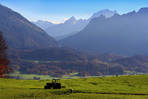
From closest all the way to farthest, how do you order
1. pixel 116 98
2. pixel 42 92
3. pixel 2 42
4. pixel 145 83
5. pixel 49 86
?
pixel 116 98
pixel 42 92
pixel 49 86
pixel 145 83
pixel 2 42

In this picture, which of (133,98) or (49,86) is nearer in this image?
(133,98)

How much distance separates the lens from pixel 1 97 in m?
40.8

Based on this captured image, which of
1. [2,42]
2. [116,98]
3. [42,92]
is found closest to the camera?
[116,98]

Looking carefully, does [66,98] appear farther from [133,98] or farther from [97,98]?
[133,98]

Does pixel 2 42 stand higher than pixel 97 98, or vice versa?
pixel 2 42

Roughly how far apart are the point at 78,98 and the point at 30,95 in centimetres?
961

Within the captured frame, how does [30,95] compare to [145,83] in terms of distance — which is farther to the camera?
[145,83]

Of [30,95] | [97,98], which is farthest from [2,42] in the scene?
[97,98]

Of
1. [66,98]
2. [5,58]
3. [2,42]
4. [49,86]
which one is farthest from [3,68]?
[66,98]

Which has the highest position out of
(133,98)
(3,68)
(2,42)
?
(2,42)

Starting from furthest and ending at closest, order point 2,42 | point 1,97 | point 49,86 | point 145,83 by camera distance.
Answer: point 2,42 → point 145,83 → point 49,86 → point 1,97

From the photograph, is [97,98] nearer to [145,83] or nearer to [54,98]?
[54,98]

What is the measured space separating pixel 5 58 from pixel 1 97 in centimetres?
6703

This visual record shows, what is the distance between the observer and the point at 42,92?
46.8 metres
